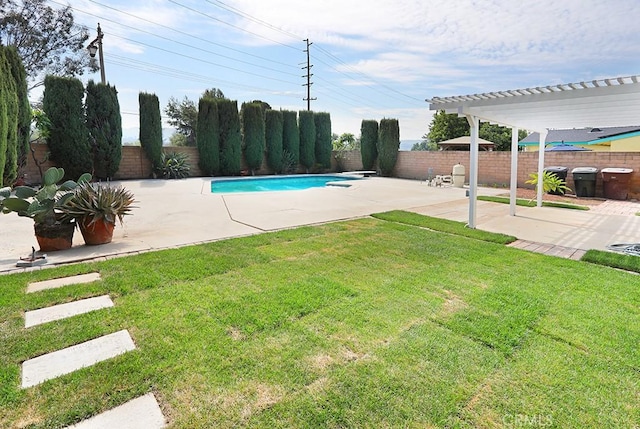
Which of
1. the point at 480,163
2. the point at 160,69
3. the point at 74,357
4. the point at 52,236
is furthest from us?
the point at 160,69

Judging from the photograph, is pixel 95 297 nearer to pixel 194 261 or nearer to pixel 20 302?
pixel 20 302

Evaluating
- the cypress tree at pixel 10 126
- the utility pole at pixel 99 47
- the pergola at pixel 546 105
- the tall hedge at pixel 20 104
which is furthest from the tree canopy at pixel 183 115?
the pergola at pixel 546 105

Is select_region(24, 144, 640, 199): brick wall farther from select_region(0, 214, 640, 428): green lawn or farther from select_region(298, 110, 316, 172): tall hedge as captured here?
select_region(0, 214, 640, 428): green lawn

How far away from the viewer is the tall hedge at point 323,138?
22.2 m

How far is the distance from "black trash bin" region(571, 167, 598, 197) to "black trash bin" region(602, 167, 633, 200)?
30cm

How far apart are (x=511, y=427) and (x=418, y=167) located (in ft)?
59.5

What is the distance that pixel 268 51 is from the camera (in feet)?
96.2

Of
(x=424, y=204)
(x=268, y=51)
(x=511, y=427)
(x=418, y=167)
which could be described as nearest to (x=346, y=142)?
(x=268, y=51)

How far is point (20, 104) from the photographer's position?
10.7 m

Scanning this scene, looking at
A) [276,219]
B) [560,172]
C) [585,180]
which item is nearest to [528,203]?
[585,180]

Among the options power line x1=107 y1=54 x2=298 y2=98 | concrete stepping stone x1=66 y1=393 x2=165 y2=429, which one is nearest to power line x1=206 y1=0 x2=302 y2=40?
power line x1=107 y1=54 x2=298 y2=98

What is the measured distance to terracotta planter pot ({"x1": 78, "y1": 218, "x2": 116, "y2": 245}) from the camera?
17.2 ft

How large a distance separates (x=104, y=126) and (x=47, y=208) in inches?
474
